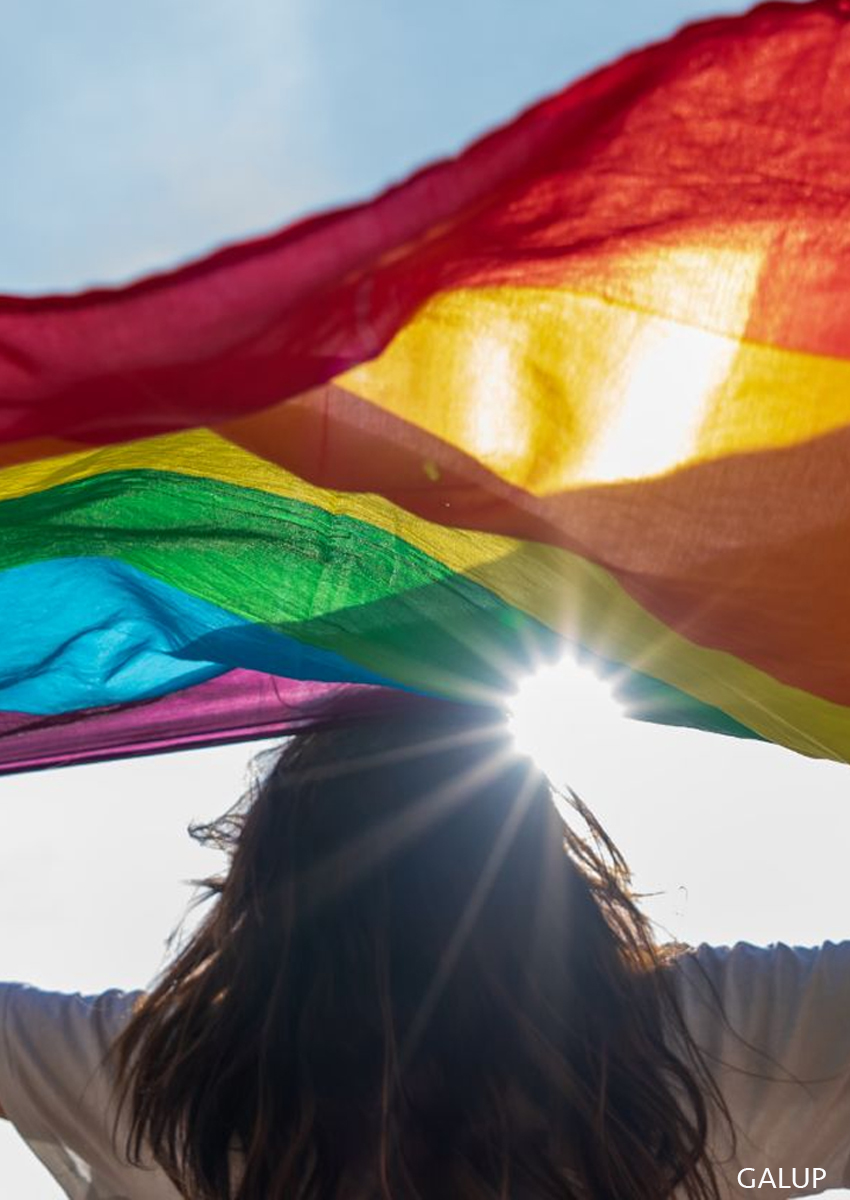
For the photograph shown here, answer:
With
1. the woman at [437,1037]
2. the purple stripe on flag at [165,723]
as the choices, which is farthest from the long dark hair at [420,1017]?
the purple stripe on flag at [165,723]

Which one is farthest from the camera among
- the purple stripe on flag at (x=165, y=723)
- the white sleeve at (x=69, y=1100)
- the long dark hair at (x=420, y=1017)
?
the purple stripe on flag at (x=165, y=723)

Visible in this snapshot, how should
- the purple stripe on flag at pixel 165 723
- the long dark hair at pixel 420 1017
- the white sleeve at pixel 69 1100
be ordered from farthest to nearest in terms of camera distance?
the purple stripe on flag at pixel 165 723 → the white sleeve at pixel 69 1100 → the long dark hair at pixel 420 1017

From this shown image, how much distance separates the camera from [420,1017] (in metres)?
2.04

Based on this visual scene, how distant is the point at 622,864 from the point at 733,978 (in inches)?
9.8

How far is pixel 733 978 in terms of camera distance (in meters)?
2.07

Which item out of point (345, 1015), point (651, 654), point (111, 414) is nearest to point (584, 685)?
point (651, 654)

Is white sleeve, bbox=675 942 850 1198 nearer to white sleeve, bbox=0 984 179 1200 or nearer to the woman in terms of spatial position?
the woman

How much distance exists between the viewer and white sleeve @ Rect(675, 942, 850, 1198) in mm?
2016

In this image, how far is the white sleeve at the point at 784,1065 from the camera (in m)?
2.02

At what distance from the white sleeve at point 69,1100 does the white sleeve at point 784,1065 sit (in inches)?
29.5

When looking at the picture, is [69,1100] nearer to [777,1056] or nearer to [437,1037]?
[437,1037]

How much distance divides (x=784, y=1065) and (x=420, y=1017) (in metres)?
0.45

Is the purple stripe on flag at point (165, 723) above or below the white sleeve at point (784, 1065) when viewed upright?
above

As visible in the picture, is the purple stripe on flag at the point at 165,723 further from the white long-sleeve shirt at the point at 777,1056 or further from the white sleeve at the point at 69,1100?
the white long-sleeve shirt at the point at 777,1056
